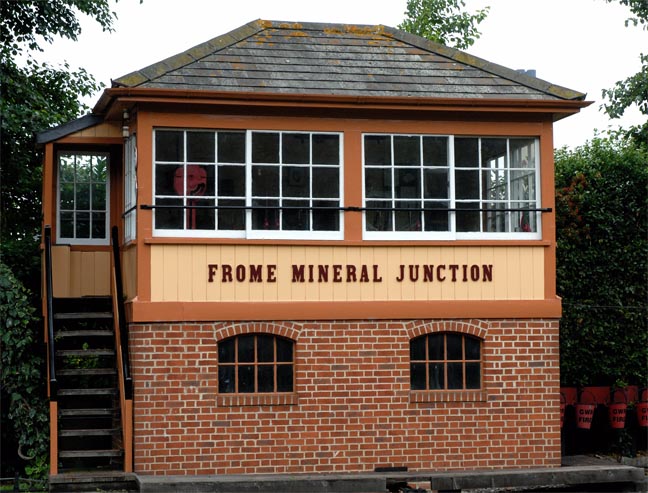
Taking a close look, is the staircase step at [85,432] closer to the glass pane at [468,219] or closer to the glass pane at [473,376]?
the glass pane at [473,376]

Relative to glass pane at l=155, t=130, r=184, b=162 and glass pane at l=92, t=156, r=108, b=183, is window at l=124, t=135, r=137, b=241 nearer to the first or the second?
glass pane at l=155, t=130, r=184, b=162

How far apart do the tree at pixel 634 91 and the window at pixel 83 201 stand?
1073 cm

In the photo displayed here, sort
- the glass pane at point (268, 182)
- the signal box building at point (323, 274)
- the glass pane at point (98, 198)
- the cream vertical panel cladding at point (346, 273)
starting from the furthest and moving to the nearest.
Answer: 1. the glass pane at point (98, 198)
2. the glass pane at point (268, 182)
3. the cream vertical panel cladding at point (346, 273)
4. the signal box building at point (323, 274)

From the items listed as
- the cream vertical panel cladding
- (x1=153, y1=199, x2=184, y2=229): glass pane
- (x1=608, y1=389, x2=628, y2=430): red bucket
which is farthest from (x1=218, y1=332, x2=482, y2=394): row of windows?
(x1=608, y1=389, x2=628, y2=430): red bucket

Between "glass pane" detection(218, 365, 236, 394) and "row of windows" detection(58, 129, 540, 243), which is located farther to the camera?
"row of windows" detection(58, 129, 540, 243)

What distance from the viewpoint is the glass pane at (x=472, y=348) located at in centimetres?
1638

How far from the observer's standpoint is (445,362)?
16297 millimetres

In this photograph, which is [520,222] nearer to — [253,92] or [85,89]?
[253,92]

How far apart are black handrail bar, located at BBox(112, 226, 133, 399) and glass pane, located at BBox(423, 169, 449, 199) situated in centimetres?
429

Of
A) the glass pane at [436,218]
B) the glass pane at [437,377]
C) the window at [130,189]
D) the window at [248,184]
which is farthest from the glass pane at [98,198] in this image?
the glass pane at [437,377]

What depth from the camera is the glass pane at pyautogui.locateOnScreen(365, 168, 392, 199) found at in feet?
53.4

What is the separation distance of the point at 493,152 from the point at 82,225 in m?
6.06

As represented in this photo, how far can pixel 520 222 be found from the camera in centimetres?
1670

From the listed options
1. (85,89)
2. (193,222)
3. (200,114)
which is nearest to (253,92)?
(200,114)
